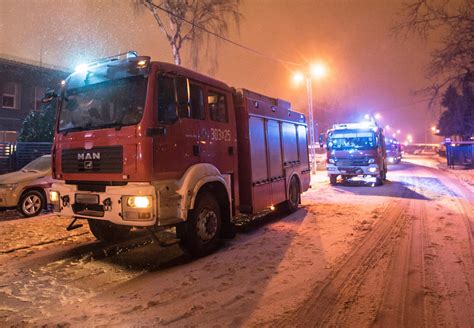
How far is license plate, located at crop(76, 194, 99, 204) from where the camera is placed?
547cm

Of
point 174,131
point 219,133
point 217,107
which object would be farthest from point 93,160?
point 217,107

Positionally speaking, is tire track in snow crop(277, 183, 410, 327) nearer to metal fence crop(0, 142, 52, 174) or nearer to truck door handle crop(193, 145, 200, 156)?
truck door handle crop(193, 145, 200, 156)

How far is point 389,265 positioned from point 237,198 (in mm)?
3050

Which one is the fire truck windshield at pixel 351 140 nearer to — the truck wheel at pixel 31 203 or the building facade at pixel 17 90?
the truck wheel at pixel 31 203

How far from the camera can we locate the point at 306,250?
6.18 metres

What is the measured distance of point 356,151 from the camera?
16.2m

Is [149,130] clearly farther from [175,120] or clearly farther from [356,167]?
[356,167]

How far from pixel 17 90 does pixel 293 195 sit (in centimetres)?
2230

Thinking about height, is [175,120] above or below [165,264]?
above

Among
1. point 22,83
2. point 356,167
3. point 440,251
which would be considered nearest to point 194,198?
point 440,251

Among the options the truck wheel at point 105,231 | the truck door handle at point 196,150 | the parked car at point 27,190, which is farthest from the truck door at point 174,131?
the parked car at point 27,190

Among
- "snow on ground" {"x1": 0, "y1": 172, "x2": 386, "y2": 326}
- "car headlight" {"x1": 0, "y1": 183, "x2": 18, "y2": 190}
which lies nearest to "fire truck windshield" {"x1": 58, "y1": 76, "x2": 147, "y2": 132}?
"snow on ground" {"x1": 0, "y1": 172, "x2": 386, "y2": 326}

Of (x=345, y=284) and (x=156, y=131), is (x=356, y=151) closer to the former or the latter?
→ (x=345, y=284)

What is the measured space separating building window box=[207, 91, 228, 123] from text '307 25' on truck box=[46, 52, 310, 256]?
0.06 feet
